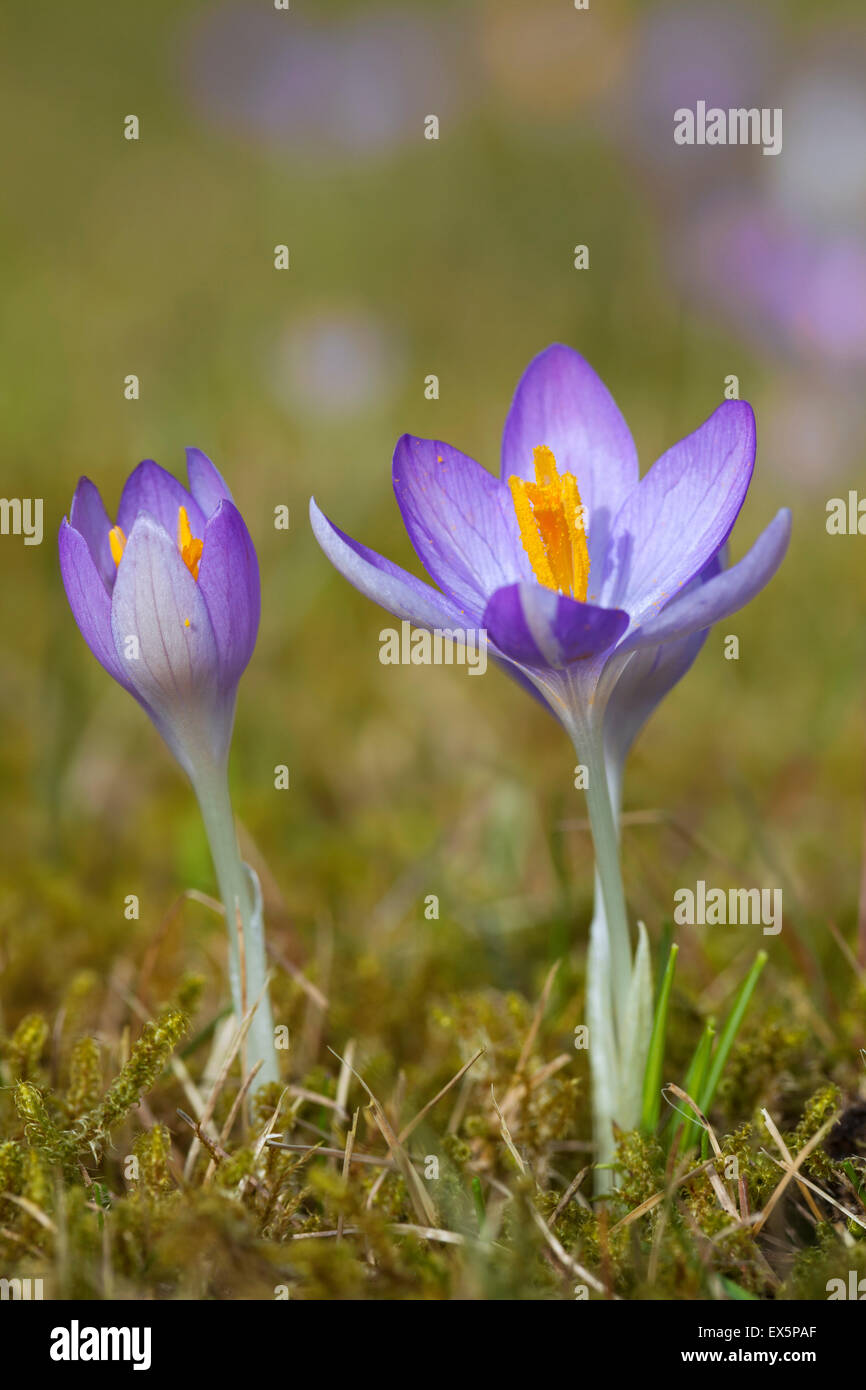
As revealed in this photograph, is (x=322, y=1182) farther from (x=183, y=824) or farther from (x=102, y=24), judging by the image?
(x=102, y=24)

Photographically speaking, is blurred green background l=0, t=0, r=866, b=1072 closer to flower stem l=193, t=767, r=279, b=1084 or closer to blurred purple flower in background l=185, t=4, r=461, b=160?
blurred purple flower in background l=185, t=4, r=461, b=160

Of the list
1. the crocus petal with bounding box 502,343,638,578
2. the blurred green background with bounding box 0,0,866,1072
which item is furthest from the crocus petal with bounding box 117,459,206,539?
the blurred green background with bounding box 0,0,866,1072

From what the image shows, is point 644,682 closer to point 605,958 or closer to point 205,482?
point 605,958

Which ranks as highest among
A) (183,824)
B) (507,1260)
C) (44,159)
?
(44,159)

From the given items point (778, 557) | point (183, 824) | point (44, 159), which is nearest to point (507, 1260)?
point (778, 557)

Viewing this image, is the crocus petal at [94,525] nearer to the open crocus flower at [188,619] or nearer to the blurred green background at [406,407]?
the open crocus flower at [188,619]
